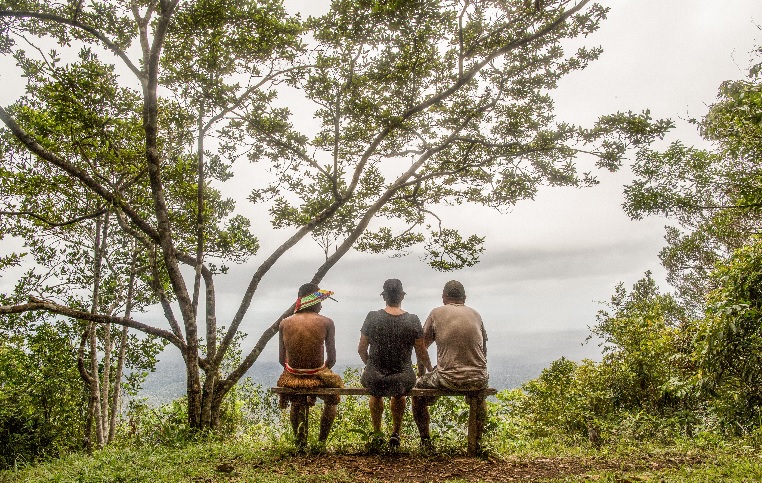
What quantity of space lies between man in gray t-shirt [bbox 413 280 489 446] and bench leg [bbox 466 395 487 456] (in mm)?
201

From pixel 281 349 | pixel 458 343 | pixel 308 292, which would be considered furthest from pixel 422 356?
pixel 281 349

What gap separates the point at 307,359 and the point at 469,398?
87.3 inches

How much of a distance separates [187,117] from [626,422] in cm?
1033

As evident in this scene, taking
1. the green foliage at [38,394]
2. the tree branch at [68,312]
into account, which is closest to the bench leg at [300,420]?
the tree branch at [68,312]

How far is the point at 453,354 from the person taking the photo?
20.8 ft

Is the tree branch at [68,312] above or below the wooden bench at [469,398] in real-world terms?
above

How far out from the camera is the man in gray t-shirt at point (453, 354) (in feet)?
20.4

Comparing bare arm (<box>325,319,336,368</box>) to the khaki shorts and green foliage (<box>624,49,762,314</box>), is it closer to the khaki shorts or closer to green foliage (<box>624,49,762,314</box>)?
the khaki shorts

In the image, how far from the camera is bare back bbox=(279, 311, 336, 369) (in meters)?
6.59

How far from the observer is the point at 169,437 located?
27.7 feet

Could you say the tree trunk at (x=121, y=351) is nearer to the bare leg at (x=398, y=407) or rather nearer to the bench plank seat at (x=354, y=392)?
the bench plank seat at (x=354, y=392)

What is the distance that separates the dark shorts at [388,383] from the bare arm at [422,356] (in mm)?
412

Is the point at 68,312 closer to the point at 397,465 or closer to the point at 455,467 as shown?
the point at 397,465

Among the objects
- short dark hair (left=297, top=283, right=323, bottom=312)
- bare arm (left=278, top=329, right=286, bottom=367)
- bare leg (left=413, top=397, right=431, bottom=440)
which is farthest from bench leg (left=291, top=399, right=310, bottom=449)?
bare leg (left=413, top=397, right=431, bottom=440)
